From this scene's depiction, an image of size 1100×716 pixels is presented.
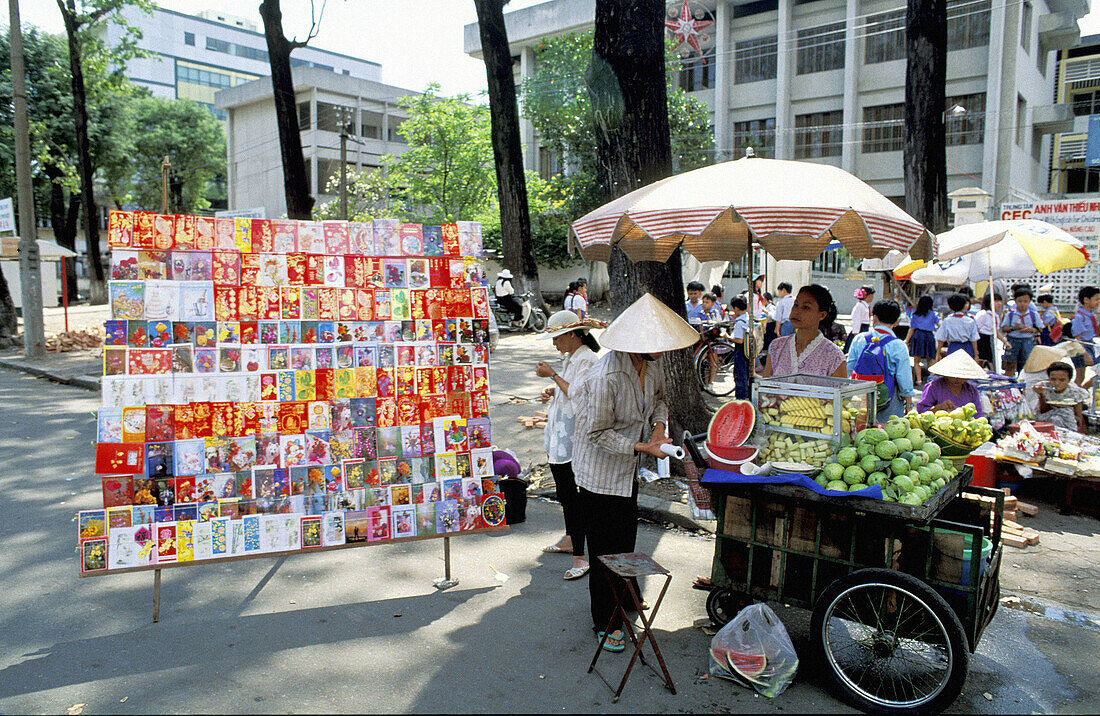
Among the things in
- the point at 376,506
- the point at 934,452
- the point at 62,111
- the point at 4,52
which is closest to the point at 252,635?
the point at 376,506

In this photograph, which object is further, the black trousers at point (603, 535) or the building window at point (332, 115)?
the building window at point (332, 115)

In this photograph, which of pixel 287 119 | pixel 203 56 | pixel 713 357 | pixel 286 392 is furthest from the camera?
pixel 203 56

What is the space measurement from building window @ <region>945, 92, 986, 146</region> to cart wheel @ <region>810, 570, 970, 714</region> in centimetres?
2666

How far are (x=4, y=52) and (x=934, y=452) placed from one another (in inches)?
1268

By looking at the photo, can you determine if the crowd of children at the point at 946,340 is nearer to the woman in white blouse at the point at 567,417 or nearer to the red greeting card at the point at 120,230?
the woman in white blouse at the point at 567,417

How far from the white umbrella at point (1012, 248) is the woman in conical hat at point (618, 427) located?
15.7 feet

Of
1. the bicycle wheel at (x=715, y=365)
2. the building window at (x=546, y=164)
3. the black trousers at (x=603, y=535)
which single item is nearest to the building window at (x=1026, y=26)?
the building window at (x=546, y=164)

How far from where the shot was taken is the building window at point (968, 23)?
83.2ft

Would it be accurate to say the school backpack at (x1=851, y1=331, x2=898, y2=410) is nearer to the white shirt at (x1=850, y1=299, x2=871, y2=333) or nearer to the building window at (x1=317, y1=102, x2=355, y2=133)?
the white shirt at (x1=850, y1=299, x2=871, y2=333)

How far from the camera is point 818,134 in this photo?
1155 inches

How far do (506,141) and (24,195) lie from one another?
A: 393 inches

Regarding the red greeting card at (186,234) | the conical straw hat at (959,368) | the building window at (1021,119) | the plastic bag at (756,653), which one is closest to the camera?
the plastic bag at (756,653)

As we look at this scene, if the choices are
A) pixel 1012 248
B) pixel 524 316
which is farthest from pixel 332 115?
pixel 1012 248

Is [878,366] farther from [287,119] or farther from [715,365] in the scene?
[287,119]
